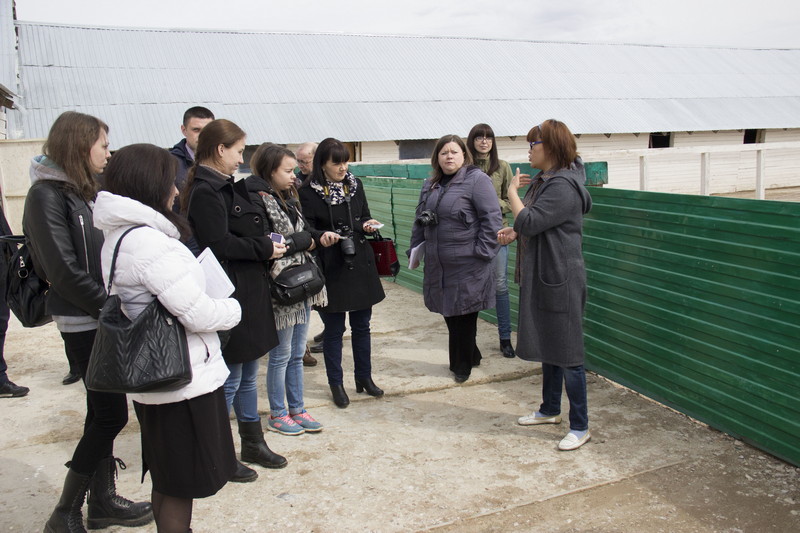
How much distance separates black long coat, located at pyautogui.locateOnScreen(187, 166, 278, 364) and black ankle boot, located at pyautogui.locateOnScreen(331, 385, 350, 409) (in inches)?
46.0

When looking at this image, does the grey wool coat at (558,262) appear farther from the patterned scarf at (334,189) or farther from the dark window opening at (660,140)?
the dark window opening at (660,140)

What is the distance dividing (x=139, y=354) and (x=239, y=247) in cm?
122

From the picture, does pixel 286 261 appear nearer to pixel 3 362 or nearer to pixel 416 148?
A: pixel 3 362

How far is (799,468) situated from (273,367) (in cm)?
291

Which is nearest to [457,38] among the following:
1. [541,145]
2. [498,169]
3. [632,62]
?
[632,62]

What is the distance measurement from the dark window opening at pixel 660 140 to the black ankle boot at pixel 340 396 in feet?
77.1

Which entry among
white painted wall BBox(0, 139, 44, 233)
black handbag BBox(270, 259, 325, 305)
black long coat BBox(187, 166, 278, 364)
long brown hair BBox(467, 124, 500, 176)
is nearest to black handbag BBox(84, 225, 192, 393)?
black long coat BBox(187, 166, 278, 364)

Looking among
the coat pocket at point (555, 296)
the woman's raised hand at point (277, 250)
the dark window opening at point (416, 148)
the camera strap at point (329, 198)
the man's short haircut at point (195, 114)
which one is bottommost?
the coat pocket at point (555, 296)

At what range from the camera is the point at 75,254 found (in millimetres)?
3045

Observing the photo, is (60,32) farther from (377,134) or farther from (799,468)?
(799,468)

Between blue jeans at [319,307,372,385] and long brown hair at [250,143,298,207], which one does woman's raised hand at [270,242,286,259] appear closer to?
long brown hair at [250,143,298,207]

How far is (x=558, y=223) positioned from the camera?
3.78 meters

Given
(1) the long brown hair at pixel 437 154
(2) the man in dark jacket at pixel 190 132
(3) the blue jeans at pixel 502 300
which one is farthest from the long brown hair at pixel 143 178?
(3) the blue jeans at pixel 502 300

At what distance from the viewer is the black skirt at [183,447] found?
2529 millimetres
